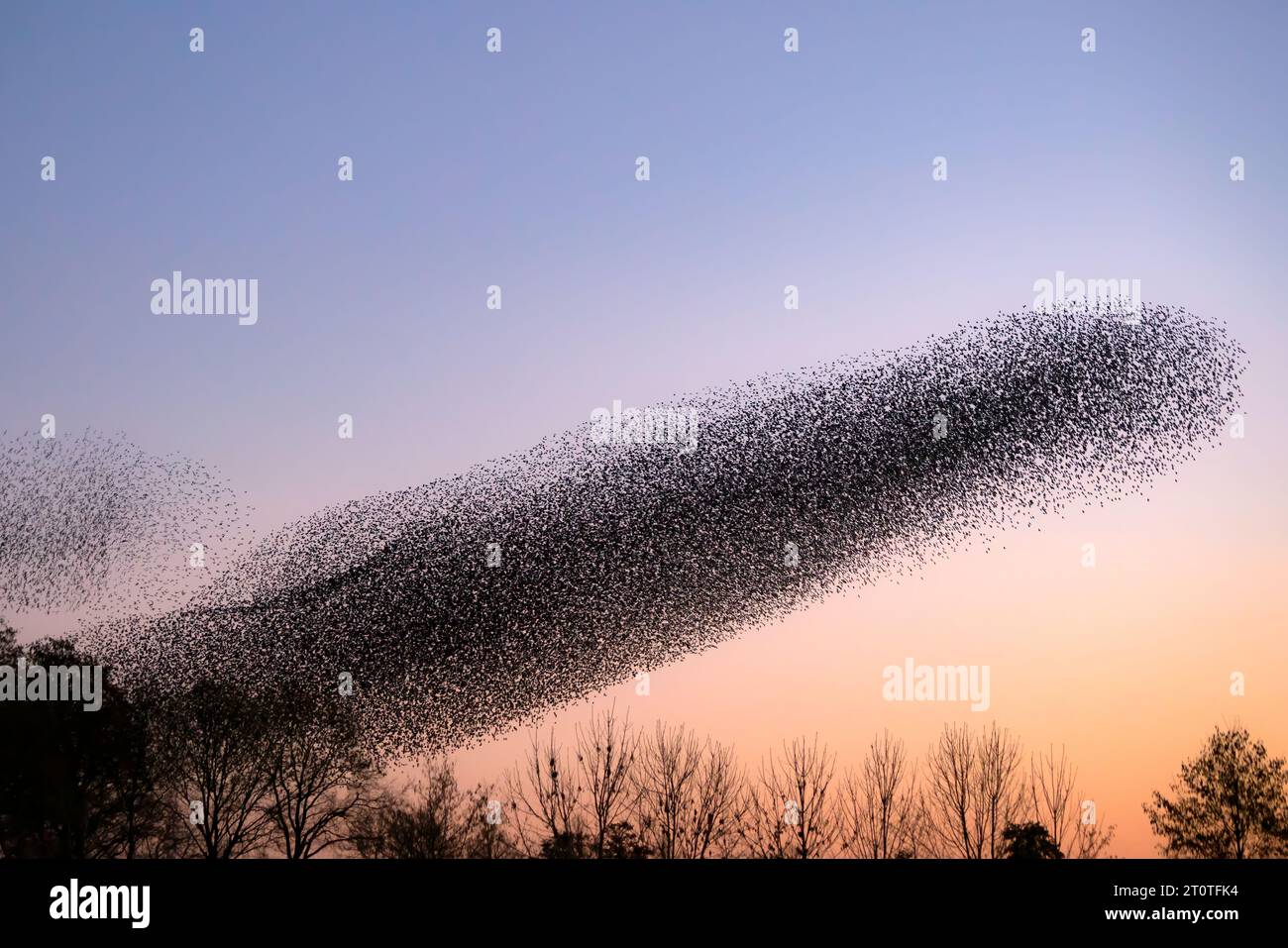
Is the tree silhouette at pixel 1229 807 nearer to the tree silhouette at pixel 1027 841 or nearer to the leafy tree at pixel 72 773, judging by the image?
the tree silhouette at pixel 1027 841

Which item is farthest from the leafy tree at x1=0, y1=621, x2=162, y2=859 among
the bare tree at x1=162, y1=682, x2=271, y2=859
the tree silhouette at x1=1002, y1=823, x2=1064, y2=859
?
the tree silhouette at x1=1002, y1=823, x2=1064, y2=859

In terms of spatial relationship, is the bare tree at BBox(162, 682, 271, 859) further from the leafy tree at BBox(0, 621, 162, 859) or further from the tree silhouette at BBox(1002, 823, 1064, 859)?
the tree silhouette at BBox(1002, 823, 1064, 859)

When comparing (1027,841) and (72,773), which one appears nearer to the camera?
(1027,841)

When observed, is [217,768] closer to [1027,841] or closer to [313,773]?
[313,773]

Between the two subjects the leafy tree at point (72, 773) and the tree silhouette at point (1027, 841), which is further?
the leafy tree at point (72, 773)

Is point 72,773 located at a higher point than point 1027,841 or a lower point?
higher

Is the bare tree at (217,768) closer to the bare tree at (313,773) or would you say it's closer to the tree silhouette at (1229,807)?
the bare tree at (313,773)

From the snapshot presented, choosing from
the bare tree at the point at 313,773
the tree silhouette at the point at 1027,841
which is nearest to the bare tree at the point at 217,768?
the bare tree at the point at 313,773

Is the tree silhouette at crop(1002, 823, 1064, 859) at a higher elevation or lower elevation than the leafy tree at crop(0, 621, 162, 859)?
lower

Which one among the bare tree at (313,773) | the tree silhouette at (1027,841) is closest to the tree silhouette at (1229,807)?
the tree silhouette at (1027,841)

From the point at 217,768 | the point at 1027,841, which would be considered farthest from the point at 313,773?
the point at 1027,841

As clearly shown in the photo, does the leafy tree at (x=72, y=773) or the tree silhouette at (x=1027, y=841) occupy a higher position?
the leafy tree at (x=72, y=773)
